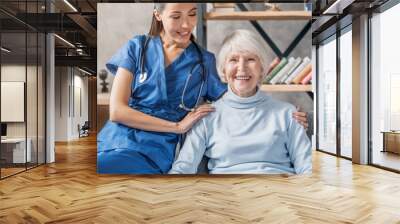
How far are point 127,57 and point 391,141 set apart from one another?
4.86 m

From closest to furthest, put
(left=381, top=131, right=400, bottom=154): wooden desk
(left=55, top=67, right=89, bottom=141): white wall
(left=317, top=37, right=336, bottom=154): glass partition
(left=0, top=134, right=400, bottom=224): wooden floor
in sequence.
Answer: (left=0, top=134, right=400, bottom=224): wooden floor → (left=381, top=131, right=400, bottom=154): wooden desk → (left=317, top=37, right=336, bottom=154): glass partition → (left=55, top=67, right=89, bottom=141): white wall

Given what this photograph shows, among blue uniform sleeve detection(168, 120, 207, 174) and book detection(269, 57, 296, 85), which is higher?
book detection(269, 57, 296, 85)

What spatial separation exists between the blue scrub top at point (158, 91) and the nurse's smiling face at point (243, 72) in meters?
0.17

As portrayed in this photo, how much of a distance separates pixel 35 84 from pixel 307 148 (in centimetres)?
505

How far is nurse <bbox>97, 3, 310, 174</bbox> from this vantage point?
5.96m

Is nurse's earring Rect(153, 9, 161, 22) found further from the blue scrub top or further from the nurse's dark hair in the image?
the blue scrub top

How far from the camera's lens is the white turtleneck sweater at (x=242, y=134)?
6.00 meters

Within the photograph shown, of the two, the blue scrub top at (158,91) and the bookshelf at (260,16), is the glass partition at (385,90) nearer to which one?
the bookshelf at (260,16)

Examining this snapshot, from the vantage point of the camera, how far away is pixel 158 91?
19.5ft

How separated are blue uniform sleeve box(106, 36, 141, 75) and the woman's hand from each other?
242 cm

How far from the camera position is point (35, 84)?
7.78 m

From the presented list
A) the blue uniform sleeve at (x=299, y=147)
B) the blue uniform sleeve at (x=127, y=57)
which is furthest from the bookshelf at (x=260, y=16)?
the blue uniform sleeve at (x=127, y=57)

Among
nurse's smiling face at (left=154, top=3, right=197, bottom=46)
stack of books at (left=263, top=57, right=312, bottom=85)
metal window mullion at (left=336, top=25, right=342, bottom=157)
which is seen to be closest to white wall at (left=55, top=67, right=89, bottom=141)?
metal window mullion at (left=336, top=25, right=342, bottom=157)

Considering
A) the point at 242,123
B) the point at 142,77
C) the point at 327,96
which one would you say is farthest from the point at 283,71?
the point at 327,96
